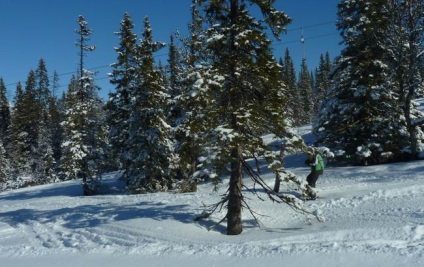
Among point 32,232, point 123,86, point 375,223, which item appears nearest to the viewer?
point 375,223

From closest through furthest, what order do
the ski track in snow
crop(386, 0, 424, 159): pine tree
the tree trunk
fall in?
the ski track in snow < the tree trunk < crop(386, 0, 424, 159): pine tree

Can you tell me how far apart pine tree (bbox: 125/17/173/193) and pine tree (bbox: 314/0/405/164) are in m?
9.62

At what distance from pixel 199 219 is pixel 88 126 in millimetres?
19313

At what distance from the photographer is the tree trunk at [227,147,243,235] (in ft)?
38.3

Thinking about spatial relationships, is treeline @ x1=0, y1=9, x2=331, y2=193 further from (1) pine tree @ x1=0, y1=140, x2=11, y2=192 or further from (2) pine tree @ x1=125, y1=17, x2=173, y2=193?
(1) pine tree @ x1=0, y1=140, x2=11, y2=192

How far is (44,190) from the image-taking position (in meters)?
33.2

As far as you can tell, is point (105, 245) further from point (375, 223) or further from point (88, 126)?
point (88, 126)

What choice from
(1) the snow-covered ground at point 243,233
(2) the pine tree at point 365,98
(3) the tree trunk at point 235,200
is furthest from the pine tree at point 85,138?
(3) the tree trunk at point 235,200

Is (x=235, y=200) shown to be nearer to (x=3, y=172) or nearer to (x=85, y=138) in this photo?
(x=85, y=138)

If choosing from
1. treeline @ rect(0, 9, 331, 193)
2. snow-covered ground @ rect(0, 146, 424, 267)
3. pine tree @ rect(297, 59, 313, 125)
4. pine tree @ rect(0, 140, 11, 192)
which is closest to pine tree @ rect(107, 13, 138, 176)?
treeline @ rect(0, 9, 331, 193)

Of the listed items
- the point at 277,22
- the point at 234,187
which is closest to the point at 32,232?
the point at 234,187

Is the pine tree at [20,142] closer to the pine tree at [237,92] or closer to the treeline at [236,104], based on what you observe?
the treeline at [236,104]

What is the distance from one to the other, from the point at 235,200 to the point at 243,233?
0.97 metres

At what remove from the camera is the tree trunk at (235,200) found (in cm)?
1166
